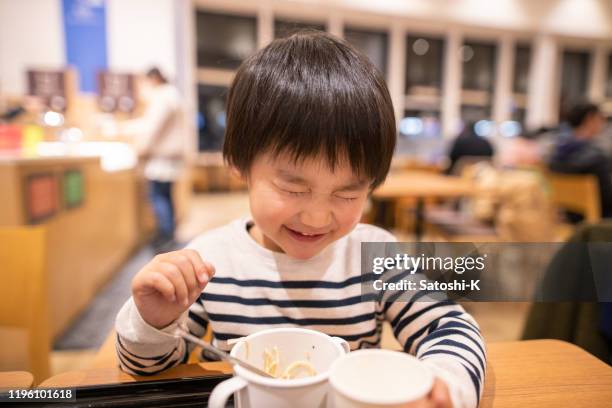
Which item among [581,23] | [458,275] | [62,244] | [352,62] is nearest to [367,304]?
[458,275]

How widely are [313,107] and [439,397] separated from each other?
33 centimetres

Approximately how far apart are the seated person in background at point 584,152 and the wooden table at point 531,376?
8.43ft

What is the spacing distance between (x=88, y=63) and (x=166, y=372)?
170 inches

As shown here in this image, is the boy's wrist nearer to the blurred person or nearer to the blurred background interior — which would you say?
the blurred background interior

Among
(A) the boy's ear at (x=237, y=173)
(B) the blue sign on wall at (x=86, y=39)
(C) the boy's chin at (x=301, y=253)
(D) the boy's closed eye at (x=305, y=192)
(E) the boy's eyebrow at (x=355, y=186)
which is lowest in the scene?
(C) the boy's chin at (x=301, y=253)

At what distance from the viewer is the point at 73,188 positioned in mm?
2135

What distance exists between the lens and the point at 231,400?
1.10 feet

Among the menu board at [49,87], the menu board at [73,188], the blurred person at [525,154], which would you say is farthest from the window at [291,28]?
the blurred person at [525,154]

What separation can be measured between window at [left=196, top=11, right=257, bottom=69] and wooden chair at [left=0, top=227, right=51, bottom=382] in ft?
19.5

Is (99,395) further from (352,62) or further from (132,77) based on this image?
(132,77)

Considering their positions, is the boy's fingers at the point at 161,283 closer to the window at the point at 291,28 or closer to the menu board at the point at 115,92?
the window at the point at 291,28

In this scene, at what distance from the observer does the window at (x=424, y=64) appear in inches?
274

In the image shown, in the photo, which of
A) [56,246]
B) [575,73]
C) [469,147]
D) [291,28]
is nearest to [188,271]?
[291,28]

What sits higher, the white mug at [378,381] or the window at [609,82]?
the window at [609,82]
